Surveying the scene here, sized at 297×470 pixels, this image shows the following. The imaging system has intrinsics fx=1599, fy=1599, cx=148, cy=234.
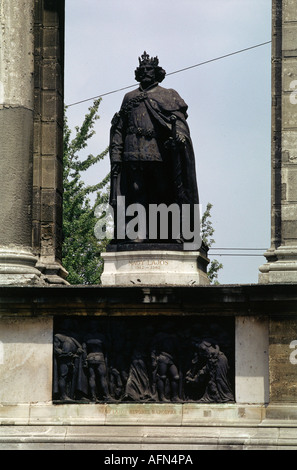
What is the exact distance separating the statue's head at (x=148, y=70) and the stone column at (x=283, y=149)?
75.6 inches

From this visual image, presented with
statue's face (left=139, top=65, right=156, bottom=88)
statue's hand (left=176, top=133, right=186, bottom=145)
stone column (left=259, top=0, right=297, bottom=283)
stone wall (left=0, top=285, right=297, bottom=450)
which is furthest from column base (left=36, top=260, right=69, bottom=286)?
stone column (left=259, top=0, right=297, bottom=283)

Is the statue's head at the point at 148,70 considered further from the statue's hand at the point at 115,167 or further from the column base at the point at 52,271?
the column base at the point at 52,271

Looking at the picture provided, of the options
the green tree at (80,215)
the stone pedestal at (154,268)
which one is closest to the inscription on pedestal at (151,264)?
the stone pedestal at (154,268)

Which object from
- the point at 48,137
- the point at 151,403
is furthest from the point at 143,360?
the point at 48,137

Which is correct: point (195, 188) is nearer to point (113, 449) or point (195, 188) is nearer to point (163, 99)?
point (163, 99)

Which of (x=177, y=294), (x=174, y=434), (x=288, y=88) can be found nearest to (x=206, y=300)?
(x=177, y=294)

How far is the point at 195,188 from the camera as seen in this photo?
2327 centimetres

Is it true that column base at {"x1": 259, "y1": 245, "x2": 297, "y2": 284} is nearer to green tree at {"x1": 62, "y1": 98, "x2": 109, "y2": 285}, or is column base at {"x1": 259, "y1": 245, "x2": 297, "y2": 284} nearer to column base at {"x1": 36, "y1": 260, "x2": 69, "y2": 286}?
column base at {"x1": 36, "y1": 260, "x2": 69, "y2": 286}
